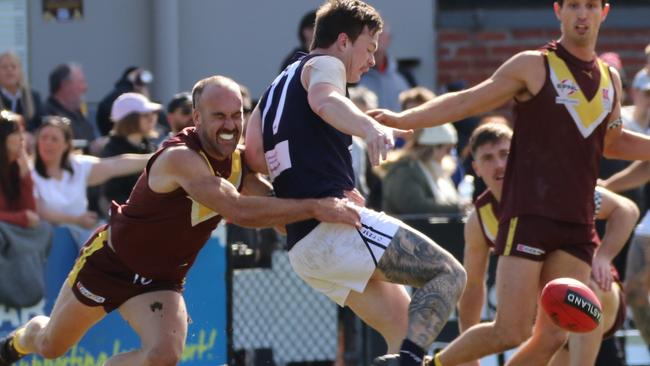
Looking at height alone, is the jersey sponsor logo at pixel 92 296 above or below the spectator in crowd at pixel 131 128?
below

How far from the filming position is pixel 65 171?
10828mm

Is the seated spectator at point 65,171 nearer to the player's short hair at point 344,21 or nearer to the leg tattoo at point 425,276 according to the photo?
the player's short hair at point 344,21

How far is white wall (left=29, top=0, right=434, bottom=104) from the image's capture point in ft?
45.4

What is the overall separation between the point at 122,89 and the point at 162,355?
504cm

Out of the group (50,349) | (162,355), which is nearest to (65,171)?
(50,349)

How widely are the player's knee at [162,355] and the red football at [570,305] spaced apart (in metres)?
1.81

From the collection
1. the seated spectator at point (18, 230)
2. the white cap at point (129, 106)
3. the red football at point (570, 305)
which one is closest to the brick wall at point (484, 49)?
the white cap at point (129, 106)

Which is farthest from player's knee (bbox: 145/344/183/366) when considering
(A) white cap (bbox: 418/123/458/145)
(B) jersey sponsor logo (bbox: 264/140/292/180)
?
(A) white cap (bbox: 418/123/458/145)

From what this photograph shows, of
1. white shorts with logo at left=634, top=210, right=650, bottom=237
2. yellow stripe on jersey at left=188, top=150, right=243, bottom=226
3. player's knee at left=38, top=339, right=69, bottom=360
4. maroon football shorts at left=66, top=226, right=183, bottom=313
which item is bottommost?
player's knee at left=38, top=339, right=69, bottom=360

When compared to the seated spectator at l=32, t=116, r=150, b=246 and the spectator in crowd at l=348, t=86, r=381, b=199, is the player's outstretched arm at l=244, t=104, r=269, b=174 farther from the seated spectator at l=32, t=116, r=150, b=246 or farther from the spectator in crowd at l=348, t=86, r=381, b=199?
the spectator in crowd at l=348, t=86, r=381, b=199

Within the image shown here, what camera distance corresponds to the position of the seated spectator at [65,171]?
10711mm

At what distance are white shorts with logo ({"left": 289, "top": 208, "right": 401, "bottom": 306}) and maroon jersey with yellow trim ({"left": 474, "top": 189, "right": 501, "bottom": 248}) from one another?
1.80 m

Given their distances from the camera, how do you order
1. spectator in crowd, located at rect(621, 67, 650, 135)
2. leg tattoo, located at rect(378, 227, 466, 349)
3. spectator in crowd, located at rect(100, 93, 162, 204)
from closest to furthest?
leg tattoo, located at rect(378, 227, 466, 349)
spectator in crowd, located at rect(100, 93, 162, 204)
spectator in crowd, located at rect(621, 67, 650, 135)

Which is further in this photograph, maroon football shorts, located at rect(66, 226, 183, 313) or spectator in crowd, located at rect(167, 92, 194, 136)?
spectator in crowd, located at rect(167, 92, 194, 136)
